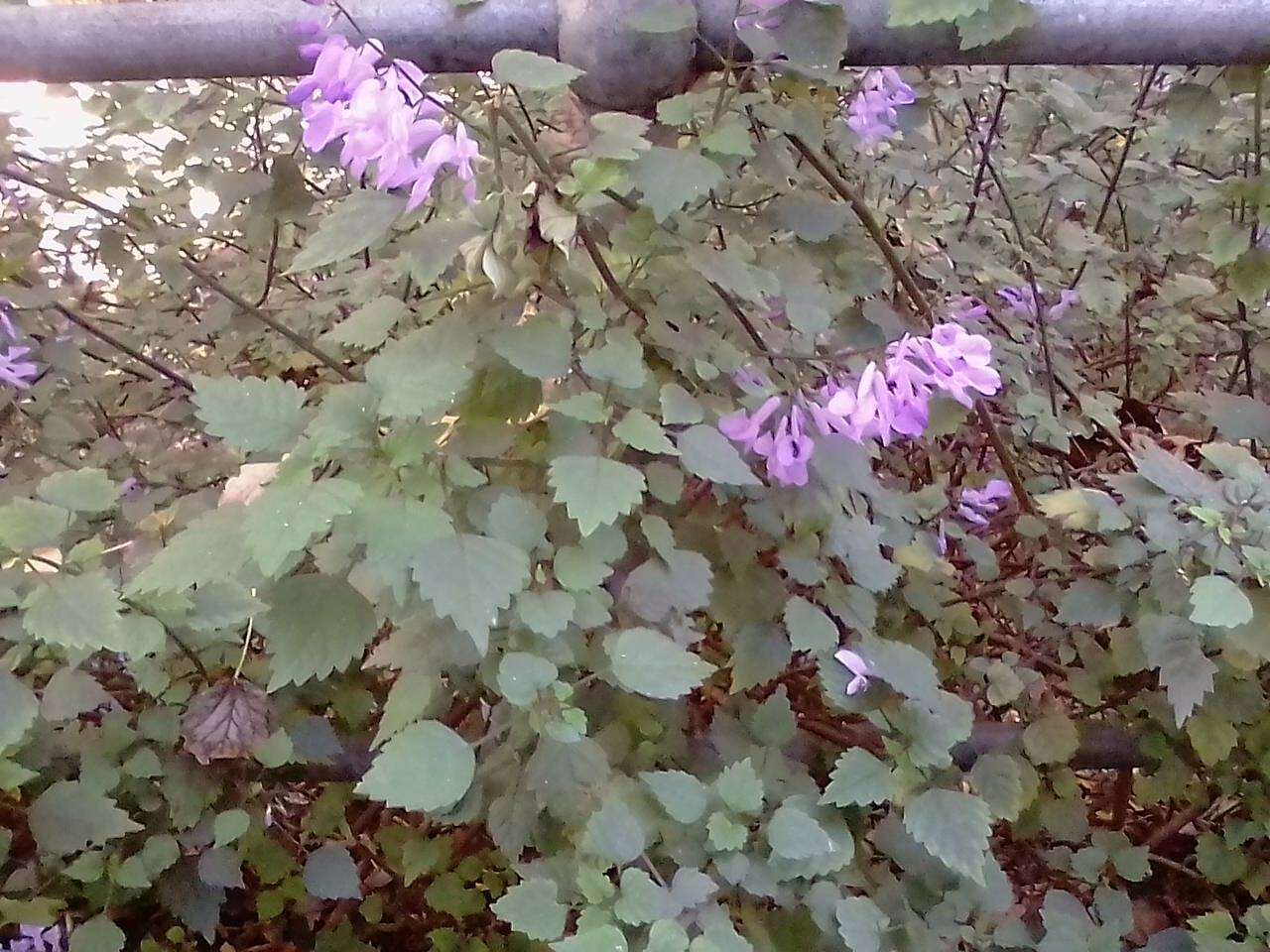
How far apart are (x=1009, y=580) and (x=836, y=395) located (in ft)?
2.55

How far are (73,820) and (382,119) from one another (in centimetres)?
76

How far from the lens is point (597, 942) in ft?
2.19

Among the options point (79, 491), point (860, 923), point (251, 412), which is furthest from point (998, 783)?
point (79, 491)

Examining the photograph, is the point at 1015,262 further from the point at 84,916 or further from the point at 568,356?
the point at 84,916

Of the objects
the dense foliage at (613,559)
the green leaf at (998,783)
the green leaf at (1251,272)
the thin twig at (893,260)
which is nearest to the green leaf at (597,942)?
the dense foliage at (613,559)

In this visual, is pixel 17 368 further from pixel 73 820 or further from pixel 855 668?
pixel 855 668

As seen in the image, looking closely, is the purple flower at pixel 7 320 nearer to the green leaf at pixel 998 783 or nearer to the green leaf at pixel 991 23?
the green leaf at pixel 991 23

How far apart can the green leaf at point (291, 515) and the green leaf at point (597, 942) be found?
0.34 meters

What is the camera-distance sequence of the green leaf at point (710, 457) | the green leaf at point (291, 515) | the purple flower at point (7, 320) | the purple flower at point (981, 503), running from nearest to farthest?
→ the green leaf at point (291, 515) → the green leaf at point (710, 457) → the purple flower at point (7, 320) → the purple flower at point (981, 503)

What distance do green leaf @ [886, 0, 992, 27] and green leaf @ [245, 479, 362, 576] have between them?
0.55 meters

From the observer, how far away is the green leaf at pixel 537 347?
74 centimetres

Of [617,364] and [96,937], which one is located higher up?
[617,364]

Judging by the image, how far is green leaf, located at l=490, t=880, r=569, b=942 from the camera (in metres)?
0.73

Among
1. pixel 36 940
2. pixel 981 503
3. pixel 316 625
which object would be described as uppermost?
pixel 316 625
